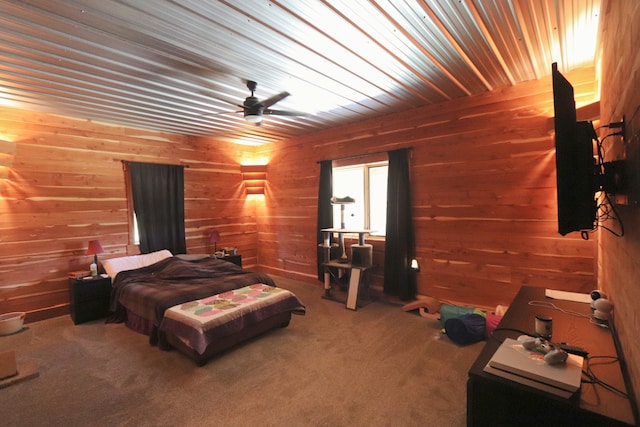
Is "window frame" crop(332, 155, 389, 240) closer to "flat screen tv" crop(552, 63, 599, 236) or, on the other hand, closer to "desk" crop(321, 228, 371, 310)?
Answer: "desk" crop(321, 228, 371, 310)

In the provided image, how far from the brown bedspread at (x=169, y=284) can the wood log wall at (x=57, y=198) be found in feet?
2.79

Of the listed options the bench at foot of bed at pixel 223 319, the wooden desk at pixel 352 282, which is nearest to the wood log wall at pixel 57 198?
the bench at foot of bed at pixel 223 319

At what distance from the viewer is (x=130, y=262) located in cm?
437

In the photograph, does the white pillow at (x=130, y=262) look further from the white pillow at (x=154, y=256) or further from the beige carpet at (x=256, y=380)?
the beige carpet at (x=256, y=380)

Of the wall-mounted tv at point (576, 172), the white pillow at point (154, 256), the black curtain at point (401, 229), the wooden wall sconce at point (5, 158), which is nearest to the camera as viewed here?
the wall-mounted tv at point (576, 172)

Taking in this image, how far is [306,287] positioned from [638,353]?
432 centimetres

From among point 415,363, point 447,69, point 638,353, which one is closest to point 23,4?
point 447,69

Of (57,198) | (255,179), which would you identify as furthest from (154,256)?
(255,179)

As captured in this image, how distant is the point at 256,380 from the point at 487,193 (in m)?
3.08

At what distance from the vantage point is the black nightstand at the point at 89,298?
145 inches

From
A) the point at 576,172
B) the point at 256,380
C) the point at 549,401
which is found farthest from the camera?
the point at 256,380

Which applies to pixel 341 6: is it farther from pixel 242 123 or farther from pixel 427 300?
pixel 427 300

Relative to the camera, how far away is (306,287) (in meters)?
5.15

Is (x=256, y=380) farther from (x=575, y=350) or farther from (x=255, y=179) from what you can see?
(x=255, y=179)
